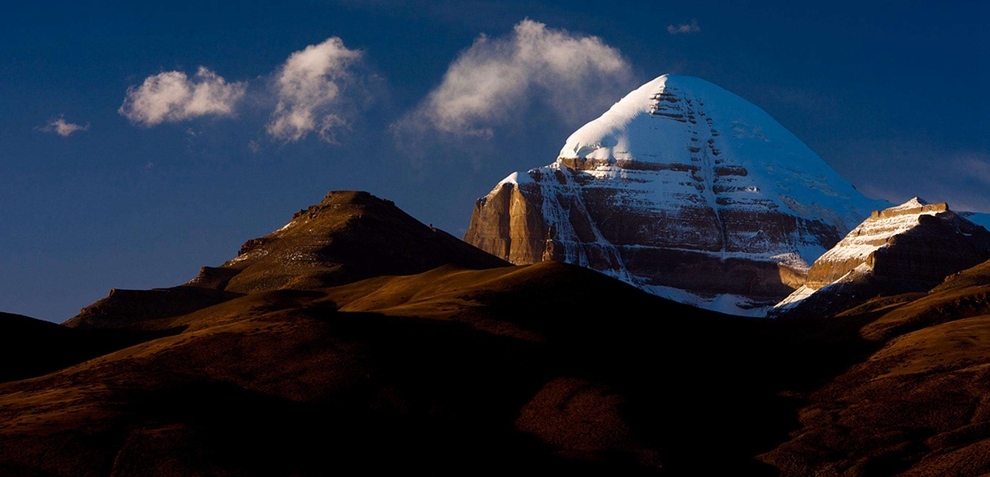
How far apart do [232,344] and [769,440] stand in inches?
1887

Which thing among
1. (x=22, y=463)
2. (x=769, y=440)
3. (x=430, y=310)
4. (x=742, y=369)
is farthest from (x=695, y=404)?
(x=22, y=463)

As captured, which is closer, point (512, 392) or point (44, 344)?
point (512, 392)

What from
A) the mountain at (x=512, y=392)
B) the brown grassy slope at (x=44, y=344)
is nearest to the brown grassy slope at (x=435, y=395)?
the mountain at (x=512, y=392)

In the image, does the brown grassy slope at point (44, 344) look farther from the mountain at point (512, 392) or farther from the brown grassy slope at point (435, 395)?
the brown grassy slope at point (435, 395)

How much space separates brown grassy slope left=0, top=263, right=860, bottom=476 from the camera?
75438 millimetres

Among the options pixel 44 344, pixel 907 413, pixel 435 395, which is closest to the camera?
pixel 907 413

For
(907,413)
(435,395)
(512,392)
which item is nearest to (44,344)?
(435,395)

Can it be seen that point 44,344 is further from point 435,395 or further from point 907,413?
point 907,413

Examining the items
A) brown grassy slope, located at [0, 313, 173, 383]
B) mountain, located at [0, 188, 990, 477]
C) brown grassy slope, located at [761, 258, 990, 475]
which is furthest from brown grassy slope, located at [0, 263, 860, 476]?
brown grassy slope, located at [0, 313, 173, 383]

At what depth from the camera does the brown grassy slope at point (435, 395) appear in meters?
75.4

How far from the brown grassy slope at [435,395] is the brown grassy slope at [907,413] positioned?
349cm

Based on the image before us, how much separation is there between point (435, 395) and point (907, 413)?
37331 millimetres

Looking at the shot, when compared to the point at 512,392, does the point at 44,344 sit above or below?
above

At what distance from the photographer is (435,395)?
90312 mm
